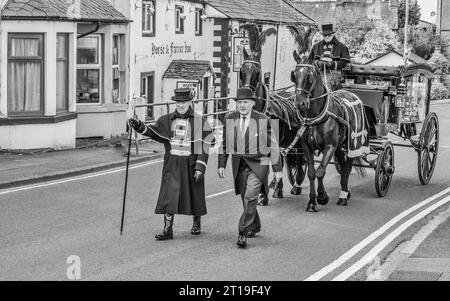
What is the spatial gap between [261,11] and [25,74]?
22.3 metres

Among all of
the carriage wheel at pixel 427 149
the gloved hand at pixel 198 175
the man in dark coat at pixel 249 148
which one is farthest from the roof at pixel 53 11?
the man in dark coat at pixel 249 148

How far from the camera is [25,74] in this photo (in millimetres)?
23578

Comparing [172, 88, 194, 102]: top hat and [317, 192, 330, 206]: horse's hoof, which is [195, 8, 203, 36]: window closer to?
[317, 192, 330, 206]: horse's hoof

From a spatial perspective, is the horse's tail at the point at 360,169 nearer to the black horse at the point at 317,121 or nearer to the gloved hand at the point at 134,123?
the black horse at the point at 317,121

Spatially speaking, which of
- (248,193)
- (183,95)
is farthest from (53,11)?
(248,193)

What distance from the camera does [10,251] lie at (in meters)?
12.3

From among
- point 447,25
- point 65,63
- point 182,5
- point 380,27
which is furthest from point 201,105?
point 447,25

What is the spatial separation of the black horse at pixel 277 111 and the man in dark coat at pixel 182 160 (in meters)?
2.67

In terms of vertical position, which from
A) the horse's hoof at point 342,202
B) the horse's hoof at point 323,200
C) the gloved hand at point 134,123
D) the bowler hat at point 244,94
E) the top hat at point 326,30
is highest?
the top hat at point 326,30

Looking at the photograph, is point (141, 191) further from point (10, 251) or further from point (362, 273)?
point (362, 273)

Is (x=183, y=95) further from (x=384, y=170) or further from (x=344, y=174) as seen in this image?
(x=384, y=170)

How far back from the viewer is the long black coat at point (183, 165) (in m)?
13.1

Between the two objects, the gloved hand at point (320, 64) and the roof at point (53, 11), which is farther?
the roof at point (53, 11)

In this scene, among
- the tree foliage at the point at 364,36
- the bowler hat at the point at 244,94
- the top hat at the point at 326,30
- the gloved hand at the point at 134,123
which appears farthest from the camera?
the tree foliage at the point at 364,36
